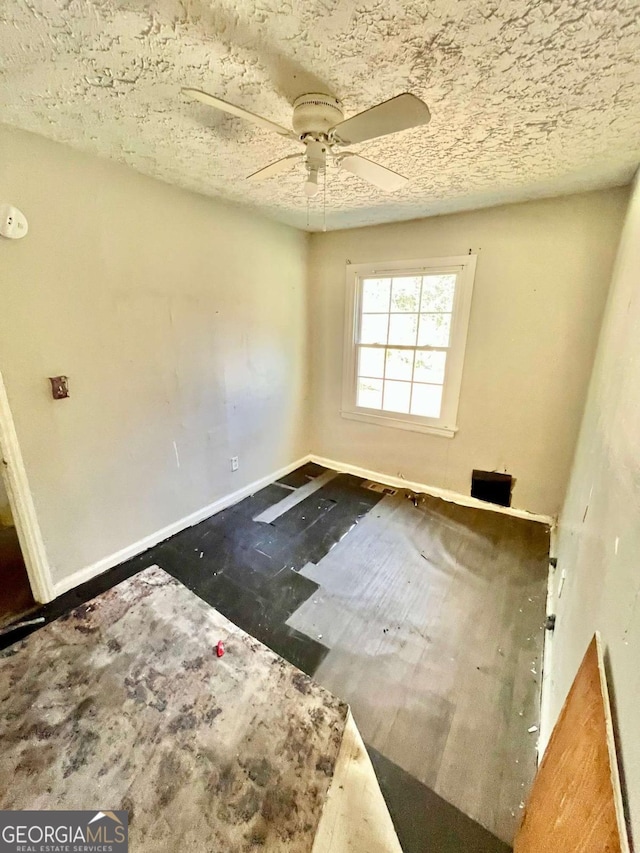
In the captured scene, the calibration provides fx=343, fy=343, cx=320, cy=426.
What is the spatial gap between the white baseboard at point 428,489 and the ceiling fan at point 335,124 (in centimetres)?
245

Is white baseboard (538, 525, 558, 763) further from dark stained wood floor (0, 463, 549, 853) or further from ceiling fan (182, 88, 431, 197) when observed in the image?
ceiling fan (182, 88, 431, 197)

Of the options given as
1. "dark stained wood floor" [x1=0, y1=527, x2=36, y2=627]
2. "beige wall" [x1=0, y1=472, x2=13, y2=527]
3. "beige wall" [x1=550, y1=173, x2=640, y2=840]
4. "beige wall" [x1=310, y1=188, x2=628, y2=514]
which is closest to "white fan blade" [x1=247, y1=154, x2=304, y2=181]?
"beige wall" [x1=550, y1=173, x2=640, y2=840]

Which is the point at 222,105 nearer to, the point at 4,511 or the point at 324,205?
the point at 324,205

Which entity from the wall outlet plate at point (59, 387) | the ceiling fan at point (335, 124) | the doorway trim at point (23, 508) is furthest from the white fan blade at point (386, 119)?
the doorway trim at point (23, 508)

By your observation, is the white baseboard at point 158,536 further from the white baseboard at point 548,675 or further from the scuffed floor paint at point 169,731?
the white baseboard at point 548,675

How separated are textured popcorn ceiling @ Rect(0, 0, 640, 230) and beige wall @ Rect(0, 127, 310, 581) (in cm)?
28

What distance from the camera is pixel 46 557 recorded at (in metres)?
1.92

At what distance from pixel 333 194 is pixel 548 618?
2835 millimetres

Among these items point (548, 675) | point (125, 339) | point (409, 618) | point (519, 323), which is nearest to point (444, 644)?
point (409, 618)

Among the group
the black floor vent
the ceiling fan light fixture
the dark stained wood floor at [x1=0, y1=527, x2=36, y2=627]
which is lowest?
the dark stained wood floor at [x1=0, y1=527, x2=36, y2=627]

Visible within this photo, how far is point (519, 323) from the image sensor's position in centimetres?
255

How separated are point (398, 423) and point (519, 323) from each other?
126cm

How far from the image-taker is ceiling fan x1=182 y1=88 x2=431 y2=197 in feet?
3.42

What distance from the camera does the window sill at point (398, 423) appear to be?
3031 millimetres
